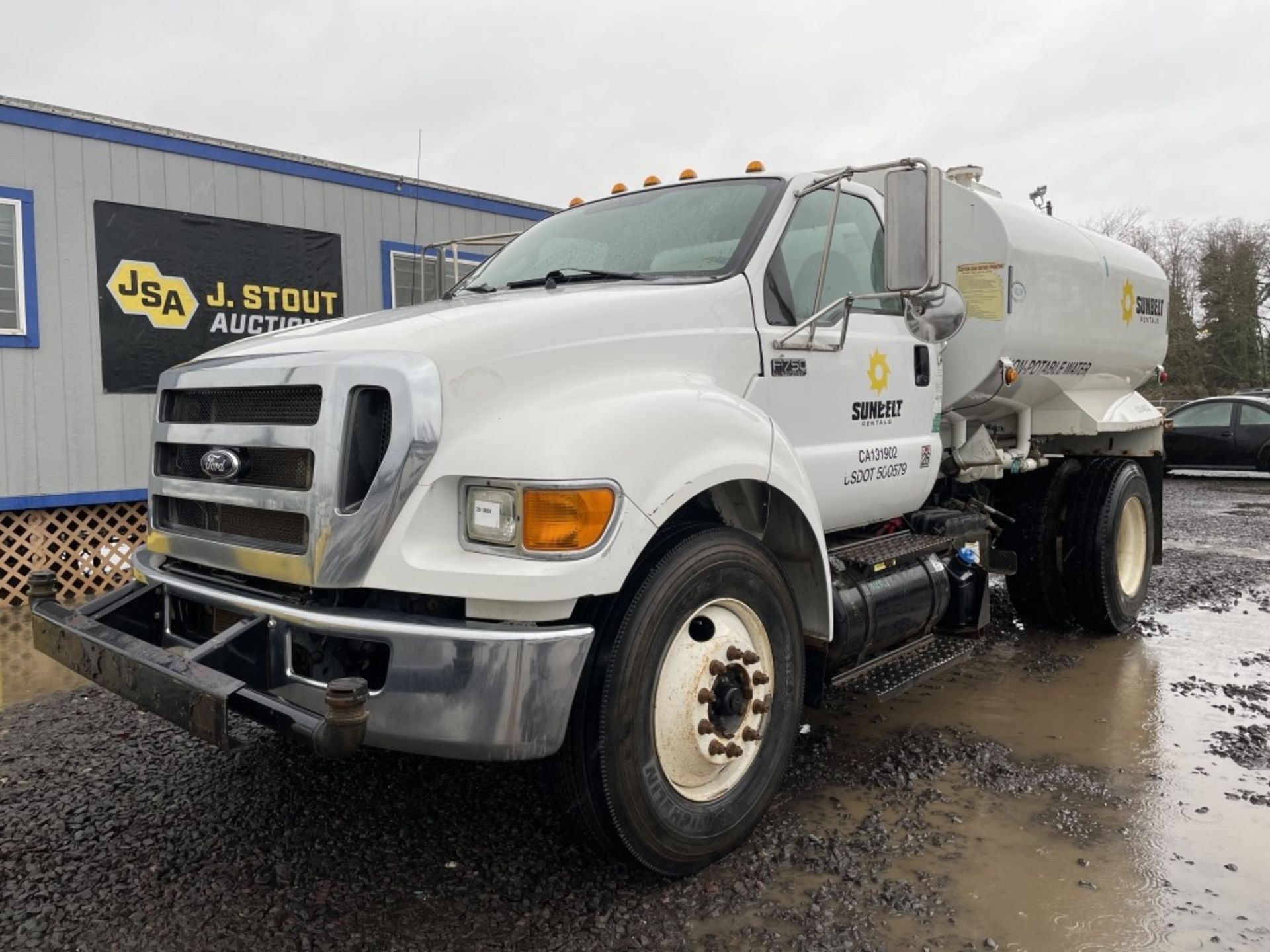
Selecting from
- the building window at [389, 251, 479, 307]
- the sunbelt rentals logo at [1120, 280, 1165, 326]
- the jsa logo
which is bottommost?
the sunbelt rentals logo at [1120, 280, 1165, 326]

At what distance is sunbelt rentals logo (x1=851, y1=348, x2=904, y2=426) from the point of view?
4039 mm

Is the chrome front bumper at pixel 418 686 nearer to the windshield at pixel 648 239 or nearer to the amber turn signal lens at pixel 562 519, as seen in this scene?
the amber turn signal lens at pixel 562 519

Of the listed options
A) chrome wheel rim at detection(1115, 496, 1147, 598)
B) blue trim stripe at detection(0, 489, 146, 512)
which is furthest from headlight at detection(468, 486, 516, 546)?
blue trim stripe at detection(0, 489, 146, 512)

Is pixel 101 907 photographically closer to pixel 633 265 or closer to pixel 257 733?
pixel 257 733

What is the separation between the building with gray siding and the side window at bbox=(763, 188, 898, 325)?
3.21 m

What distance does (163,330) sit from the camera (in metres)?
7.61

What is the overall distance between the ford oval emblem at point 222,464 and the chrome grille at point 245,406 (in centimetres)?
11

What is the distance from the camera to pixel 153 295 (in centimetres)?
755

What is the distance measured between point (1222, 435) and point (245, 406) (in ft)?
56.0

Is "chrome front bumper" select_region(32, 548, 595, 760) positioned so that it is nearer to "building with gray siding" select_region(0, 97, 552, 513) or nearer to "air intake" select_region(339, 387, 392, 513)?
"air intake" select_region(339, 387, 392, 513)

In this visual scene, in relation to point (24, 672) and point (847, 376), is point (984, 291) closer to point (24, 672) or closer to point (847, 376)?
point (847, 376)

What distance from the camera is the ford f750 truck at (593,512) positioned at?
99.5 inches

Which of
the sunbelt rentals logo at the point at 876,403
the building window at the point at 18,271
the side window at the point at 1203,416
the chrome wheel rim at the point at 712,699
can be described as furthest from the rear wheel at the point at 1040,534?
the side window at the point at 1203,416

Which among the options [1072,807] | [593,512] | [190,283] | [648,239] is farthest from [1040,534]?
[190,283]
